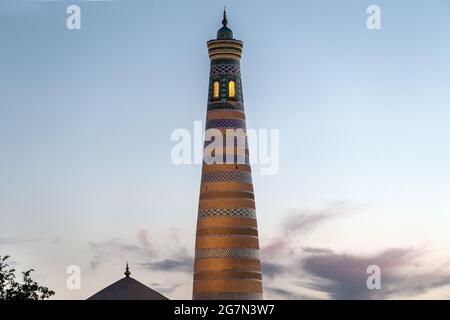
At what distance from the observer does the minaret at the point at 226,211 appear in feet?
279

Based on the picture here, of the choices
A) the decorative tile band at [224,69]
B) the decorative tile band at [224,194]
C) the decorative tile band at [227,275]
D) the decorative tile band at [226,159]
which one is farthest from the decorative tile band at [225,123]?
the decorative tile band at [227,275]

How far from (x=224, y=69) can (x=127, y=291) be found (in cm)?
1541

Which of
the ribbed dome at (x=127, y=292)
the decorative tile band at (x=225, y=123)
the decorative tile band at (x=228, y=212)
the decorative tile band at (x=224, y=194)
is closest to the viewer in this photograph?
the ribbed dome at (x=127, y=292)

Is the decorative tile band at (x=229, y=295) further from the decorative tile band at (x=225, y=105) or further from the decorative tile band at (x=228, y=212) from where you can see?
the decorative tile band at (x=225, y=105)

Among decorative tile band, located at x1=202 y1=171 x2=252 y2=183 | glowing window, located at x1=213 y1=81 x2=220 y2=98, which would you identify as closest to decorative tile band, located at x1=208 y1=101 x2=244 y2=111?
glowing window, located at x1=213 y1=81 x2=220 y2=98

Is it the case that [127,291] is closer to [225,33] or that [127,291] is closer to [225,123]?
[225,123]

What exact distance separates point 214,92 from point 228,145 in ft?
11.4

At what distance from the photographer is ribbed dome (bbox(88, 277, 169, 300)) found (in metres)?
79.2

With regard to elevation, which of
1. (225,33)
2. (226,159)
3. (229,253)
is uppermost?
(225,33)

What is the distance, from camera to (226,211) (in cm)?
8588

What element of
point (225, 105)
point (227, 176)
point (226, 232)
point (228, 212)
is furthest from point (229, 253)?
point (225, 105)
